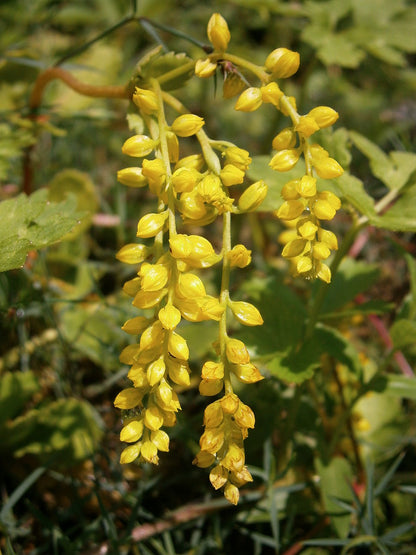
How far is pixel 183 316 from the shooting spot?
0.93m

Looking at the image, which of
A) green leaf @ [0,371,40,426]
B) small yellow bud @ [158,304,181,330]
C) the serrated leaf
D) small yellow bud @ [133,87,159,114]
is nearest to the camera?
small yellow bud @ [158,304,181,330]

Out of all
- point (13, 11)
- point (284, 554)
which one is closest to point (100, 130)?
point (13, 11)

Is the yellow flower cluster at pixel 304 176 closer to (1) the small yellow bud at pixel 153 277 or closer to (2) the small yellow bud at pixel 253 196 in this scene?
(2) the small yellow bud at pixel 253 196

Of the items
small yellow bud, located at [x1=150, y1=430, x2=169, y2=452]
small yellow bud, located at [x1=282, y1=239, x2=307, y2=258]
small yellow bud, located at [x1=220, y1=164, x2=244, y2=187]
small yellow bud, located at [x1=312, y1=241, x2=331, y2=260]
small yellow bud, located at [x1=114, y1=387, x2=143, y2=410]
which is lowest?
small yellow bud, located at [x1=150, y1=430, x2=169, y2=452]

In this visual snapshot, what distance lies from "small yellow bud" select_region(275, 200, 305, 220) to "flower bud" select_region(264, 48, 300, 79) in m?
0.27

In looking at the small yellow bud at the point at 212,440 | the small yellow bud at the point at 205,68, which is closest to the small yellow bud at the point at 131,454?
the small yellow bud at the point at 212,440

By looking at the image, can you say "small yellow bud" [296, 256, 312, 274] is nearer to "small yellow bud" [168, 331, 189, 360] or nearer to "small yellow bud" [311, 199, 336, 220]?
"small yellow bud" [311, 199, 336, 220]

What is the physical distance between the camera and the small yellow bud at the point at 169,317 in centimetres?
86

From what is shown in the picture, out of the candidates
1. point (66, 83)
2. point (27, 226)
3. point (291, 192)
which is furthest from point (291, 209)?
point (66, 83)

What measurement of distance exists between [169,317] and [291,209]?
0.99ft

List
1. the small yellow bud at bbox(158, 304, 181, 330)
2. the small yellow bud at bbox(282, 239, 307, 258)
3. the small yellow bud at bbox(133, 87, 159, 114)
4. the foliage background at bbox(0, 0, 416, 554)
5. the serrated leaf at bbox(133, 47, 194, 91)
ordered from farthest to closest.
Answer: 1. the foliage background at bbox(0, 0, 416, 554)
2. the serrated leaf at bbox(133, 47, 194, 91)
3. the small yellow bud at bbox(133, 87, 159, 114)
4. the small yellow bud at bbox(282, 239, 307, 258)
5. the small yellow bud at bbox(158, 304, 181, 330)

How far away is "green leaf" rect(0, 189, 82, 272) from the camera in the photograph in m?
1.15

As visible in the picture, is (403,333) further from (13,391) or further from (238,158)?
(13,391)

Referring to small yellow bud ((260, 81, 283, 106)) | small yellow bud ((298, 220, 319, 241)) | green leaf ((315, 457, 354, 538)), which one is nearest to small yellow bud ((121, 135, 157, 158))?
small yellow bud ((260, 81, 283, 106))
